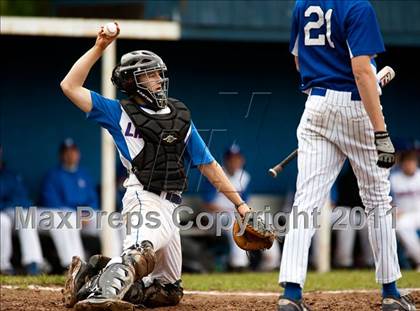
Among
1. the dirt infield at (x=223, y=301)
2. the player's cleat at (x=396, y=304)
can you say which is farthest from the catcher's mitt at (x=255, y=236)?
the player's cleat at (x=396, y=304)

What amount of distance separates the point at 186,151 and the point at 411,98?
8755 mm

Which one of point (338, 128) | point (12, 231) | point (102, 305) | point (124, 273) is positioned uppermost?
point (338, 128)

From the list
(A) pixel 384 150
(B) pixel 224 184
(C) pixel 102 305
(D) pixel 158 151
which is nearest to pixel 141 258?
(C) pixel 102 305

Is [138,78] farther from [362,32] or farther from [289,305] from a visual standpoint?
[289,305]

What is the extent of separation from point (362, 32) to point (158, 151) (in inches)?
56.6

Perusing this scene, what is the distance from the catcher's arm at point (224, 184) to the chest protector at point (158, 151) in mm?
210

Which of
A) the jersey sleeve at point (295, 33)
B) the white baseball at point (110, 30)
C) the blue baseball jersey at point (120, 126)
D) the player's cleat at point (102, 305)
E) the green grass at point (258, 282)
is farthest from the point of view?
the green grass at point (258, 282)

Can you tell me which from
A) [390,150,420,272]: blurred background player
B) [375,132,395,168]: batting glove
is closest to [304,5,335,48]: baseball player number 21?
[375,132,395,168]: batting glove

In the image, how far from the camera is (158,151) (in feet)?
18.9

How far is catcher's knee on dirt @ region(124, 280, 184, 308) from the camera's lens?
582 centimetres

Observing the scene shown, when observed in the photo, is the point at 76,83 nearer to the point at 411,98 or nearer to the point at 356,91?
the point at 356,91

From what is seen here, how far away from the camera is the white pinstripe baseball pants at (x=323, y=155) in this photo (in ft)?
17.2

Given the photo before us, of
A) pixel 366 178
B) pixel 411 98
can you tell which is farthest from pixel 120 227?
pixel 366 178

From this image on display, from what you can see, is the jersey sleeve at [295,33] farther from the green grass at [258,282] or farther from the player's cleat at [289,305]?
the green grass at [258,282]
